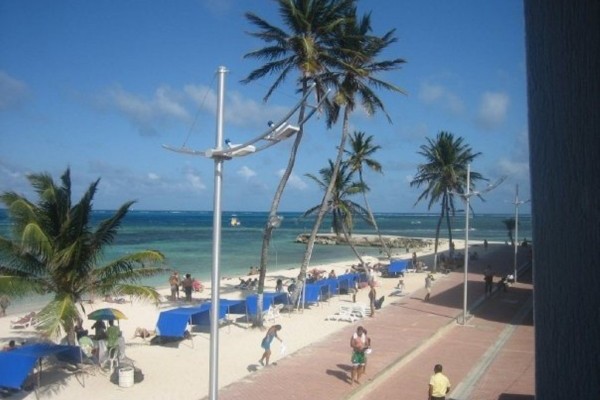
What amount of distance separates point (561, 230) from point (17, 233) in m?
13.0

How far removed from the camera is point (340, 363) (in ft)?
44.8

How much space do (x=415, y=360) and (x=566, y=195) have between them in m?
14.2

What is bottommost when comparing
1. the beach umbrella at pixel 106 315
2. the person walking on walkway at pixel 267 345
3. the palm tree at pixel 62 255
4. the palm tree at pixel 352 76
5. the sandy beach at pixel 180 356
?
the sandy beach at pixel 180 356

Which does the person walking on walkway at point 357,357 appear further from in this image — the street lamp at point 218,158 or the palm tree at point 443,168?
the palm tree at point 443,168

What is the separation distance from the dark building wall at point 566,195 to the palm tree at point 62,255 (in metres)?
11.7

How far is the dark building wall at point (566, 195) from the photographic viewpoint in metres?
0.94

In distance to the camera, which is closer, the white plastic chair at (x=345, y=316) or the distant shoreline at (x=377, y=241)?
the white plastic chair at (x=345, y=316)

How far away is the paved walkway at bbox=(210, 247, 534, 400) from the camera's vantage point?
37.3ft

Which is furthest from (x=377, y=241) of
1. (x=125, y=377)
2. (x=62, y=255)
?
(x=62, y=255)

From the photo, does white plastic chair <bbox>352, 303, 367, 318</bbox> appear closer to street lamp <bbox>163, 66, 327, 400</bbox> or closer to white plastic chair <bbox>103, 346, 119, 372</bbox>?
white plastic chair <bbox>103, 346, 119, 372</bbox>

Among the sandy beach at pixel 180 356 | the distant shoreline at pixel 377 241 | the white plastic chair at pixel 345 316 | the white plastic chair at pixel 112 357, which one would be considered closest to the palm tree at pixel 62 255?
the white plastic chair at pixel 112 357

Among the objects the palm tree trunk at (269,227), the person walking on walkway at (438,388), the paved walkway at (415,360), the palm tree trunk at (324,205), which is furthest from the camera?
the palm tree trunk at (324,205)

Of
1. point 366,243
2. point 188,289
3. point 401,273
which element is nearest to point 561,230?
point 188,289

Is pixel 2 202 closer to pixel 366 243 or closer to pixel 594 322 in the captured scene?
pixel 594 322
